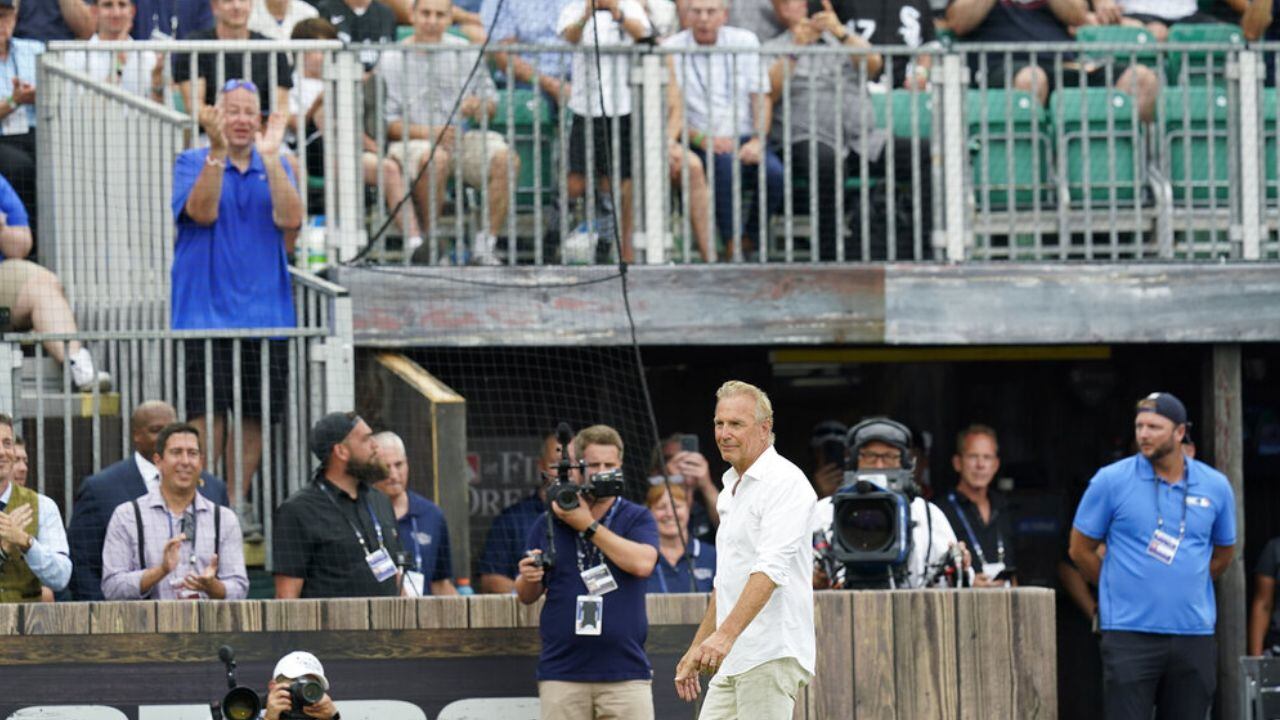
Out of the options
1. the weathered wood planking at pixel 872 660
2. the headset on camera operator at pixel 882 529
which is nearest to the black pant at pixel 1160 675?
the headset on camera operator at pixel 882 529

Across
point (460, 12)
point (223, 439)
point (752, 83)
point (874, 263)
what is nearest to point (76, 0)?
point (460, 12)

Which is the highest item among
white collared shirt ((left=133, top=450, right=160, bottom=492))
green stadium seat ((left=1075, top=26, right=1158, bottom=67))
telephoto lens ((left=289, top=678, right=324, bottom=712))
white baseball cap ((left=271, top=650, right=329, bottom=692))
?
green stadium seat ((left=1075, top=26, right=1158, bottom=67))

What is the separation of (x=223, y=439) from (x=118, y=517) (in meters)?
1.40

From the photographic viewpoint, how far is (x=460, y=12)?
12.5 m

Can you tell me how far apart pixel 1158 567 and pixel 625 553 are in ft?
8.73

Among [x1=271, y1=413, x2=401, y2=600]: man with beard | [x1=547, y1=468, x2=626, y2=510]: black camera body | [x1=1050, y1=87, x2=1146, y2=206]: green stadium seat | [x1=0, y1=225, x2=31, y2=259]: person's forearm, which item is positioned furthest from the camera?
[x1=1050, y1=87, x2=1146, y2=206]: green stadium seat

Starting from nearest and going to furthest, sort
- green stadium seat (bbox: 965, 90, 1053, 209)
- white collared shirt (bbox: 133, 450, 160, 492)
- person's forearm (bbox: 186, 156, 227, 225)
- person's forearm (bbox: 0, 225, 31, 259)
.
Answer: white collared shirt (bbox: 133, 450, 160, 492), person's forearm (bbox: 186, 156, 227, 225), person's forearm (bbox: 0, 225, 31, 259), green stadium seat (bbox: 965, 90, 1053, 209)

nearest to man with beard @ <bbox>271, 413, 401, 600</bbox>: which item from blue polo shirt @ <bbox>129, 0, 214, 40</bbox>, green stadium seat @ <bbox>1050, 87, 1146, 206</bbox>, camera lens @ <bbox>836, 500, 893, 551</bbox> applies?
camera lens @ <bbox>836, 500, 893, 551</bbox>

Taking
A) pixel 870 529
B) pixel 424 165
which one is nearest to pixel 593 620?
pixel 870 529

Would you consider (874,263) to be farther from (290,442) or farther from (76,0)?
(76,0)

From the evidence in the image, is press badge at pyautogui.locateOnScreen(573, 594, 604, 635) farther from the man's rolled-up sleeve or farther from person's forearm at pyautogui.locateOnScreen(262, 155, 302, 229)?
person's forearm at pyautogui.locateOnScreen(262, 155, 302, 229)

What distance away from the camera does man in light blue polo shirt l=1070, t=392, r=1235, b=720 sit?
9.30 metres

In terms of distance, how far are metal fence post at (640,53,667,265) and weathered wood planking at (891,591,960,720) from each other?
12.2 ft

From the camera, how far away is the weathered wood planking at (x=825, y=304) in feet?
37.1
